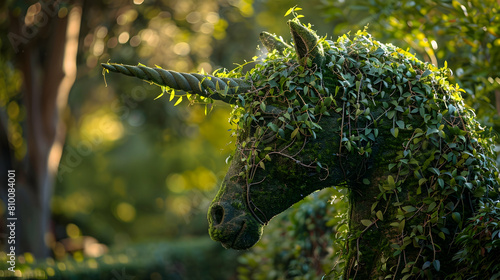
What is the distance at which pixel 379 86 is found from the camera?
90.1 inches

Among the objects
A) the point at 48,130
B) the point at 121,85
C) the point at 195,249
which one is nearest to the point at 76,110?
the point at 121,85

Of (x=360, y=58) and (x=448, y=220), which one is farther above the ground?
(x=360, y=58)

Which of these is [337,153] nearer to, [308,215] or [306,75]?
[306,75]

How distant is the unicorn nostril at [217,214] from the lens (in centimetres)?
216

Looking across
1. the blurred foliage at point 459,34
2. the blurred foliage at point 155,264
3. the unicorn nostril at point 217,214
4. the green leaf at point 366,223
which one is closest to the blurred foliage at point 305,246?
the blurred foliage at point 459,34

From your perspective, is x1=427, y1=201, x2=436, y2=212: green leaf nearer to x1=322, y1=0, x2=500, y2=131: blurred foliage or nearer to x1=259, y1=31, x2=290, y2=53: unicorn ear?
x1=259, y1=31, x2=290, y2=53: unicorn ear

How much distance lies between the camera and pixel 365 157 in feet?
7.29

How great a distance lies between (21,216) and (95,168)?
10.3 meters

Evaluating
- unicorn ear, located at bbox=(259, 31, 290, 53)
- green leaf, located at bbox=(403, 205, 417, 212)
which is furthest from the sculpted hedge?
unicorn ear, located at bbox=(259, 31, 290, 53)

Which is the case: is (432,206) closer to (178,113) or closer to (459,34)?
(459,34)

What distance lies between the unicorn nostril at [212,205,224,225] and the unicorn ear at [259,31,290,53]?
93 centimetres

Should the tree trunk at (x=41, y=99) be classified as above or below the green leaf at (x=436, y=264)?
below

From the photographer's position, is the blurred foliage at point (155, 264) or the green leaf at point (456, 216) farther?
the blurred foliage at point (155, 264)

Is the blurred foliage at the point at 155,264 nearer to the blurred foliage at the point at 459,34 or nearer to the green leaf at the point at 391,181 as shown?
the blurred foliage at the point at 459,34
